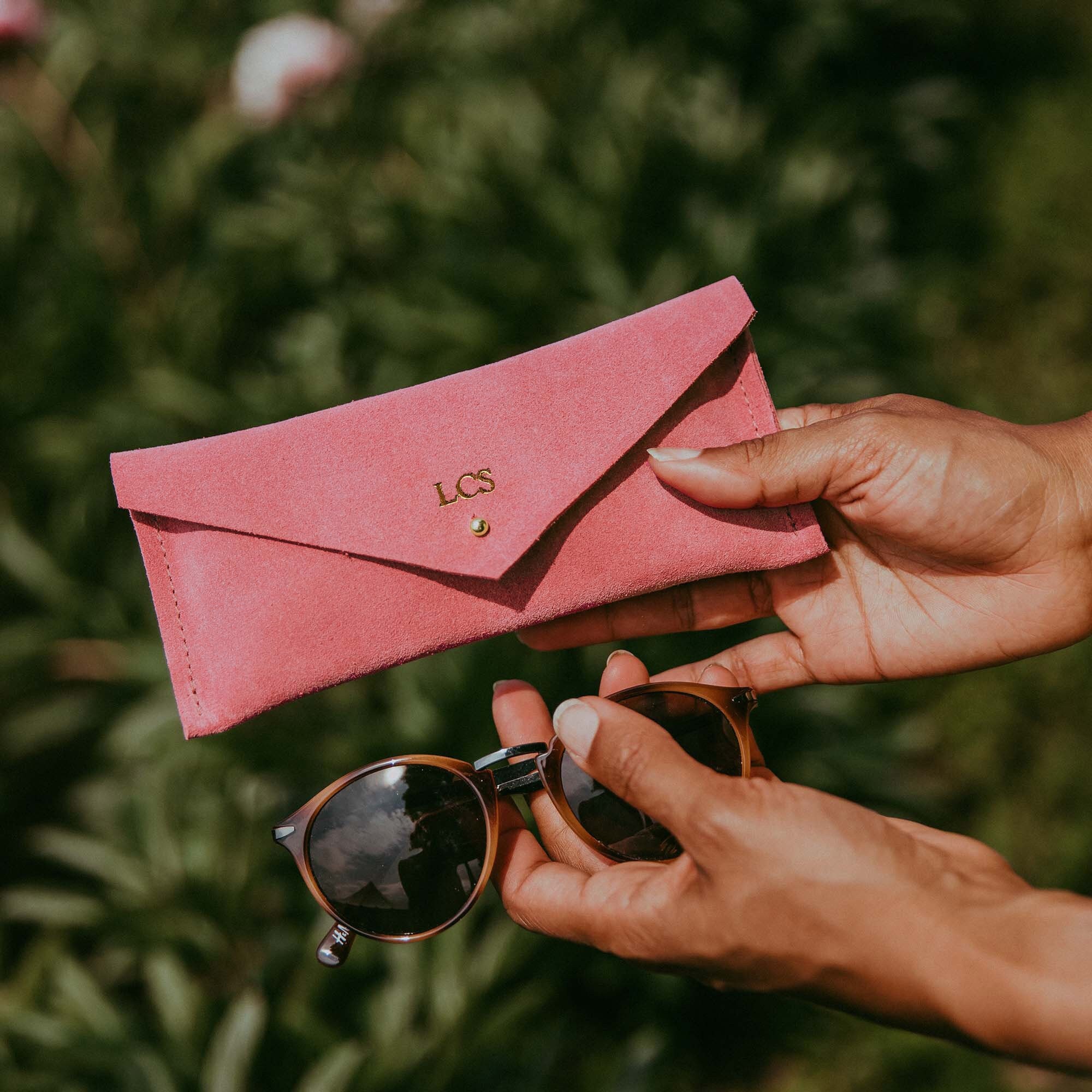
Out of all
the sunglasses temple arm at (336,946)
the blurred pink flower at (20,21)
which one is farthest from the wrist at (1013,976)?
the blurred pink flower at (20,21)

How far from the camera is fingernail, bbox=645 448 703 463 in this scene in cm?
140

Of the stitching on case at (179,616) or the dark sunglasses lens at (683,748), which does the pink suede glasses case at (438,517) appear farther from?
the dark sunglasses lens at (683,748)

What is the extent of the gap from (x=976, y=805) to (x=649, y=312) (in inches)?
76.4

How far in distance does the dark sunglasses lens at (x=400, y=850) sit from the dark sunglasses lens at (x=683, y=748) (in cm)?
18

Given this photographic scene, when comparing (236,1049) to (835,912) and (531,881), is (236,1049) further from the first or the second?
(835,912)

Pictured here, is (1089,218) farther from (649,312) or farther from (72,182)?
(72,182)

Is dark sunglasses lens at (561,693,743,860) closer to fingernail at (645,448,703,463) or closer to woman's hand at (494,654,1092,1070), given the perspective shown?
woman's hand at (494,654,1092,1070)

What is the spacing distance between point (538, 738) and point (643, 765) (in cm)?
42

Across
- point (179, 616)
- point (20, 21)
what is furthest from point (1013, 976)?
point (20, 21)

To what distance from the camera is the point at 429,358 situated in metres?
2.55

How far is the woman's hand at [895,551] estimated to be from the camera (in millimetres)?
1405

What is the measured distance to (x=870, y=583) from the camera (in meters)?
1.62

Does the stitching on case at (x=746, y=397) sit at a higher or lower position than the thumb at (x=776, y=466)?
higher

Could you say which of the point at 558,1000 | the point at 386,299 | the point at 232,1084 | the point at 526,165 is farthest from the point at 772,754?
the point at 526,165
